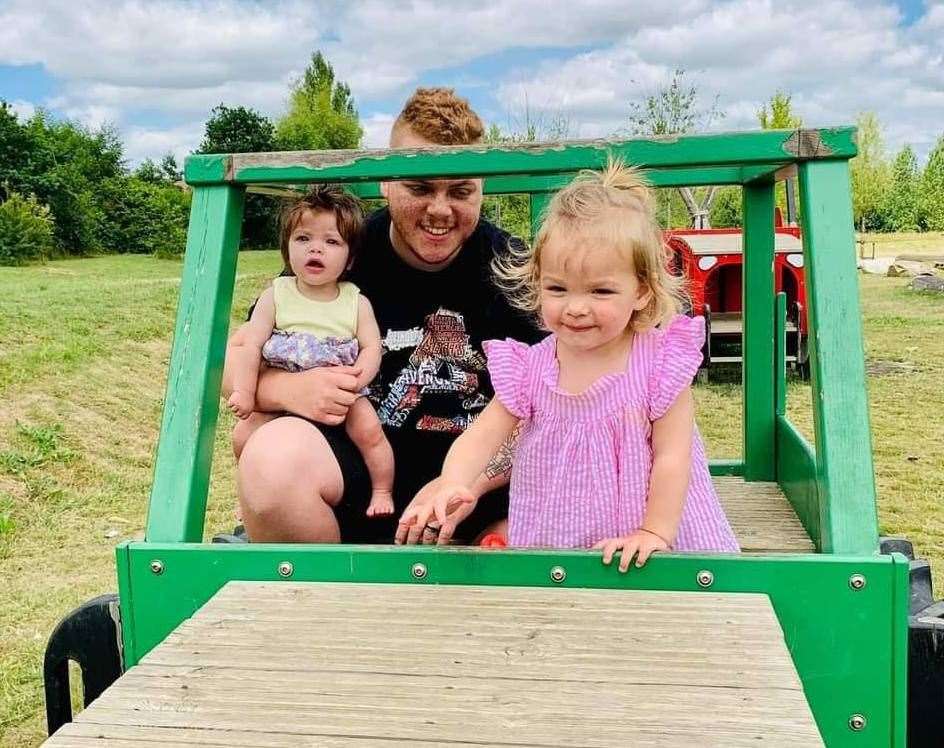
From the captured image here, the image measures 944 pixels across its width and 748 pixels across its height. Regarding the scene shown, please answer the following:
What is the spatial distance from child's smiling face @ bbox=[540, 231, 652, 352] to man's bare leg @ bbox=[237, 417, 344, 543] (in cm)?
66

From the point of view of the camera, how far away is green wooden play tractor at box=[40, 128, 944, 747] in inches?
44.4

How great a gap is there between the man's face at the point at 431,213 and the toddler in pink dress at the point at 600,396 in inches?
18.0

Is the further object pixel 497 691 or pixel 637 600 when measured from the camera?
pixel 637 600

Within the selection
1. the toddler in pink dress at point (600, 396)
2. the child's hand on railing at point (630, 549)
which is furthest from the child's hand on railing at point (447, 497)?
the child's hand on railing at point (630, 549)

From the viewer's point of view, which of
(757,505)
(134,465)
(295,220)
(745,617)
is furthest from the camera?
(134,465)

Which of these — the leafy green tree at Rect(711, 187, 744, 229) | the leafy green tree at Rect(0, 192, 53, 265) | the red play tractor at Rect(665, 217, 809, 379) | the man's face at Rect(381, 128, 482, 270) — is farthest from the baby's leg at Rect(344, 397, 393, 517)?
the leafy green tree at Rect(711, 187, 744, 229)

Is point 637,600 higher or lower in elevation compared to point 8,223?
lower

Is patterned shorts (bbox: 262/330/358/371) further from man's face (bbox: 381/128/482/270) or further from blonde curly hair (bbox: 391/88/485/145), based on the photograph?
blonde curly hair (bbox: 391/88/485/145)

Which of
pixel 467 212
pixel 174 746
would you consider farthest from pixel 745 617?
pixel 467 212

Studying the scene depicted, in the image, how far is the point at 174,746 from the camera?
108 cm

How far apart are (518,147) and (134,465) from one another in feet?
15.9

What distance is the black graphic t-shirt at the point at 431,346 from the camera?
2484 mm

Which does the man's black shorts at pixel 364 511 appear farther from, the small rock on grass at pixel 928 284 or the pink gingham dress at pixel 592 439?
the small rock on grass at pixel 928 284

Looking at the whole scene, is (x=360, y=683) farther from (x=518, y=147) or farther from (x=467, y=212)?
(x=467, y=212)
